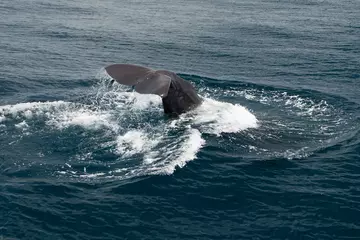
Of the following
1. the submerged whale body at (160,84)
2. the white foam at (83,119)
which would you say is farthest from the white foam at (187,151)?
the white foam at (83,119)

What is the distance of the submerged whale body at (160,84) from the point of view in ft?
56.6

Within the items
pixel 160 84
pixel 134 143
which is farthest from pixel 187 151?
pixel 160 84

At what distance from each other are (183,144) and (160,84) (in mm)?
2211

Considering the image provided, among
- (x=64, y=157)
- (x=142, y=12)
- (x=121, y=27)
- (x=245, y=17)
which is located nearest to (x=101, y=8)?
(x=142, y=12)

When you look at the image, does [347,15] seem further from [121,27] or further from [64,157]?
[64,157]

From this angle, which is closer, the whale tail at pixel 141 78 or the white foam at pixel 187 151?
the white foam at pixel 187 151

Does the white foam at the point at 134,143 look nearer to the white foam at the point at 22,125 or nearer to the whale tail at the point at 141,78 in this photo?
the whale tail at the point at 141,78

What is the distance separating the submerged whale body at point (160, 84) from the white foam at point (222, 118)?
670 mm

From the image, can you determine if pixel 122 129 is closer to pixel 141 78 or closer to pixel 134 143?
pixel 134 143

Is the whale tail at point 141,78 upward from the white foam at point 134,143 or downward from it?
upward

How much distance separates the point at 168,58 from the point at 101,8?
19229 millimetres

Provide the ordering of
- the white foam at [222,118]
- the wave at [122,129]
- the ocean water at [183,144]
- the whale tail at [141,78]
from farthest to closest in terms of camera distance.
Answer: the white foam at [222,118]
the whale tail at [141,78]
the wave at [122,129]
the ocean water at [183,144]

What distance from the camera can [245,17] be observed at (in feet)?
148

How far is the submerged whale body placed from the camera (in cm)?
1725
